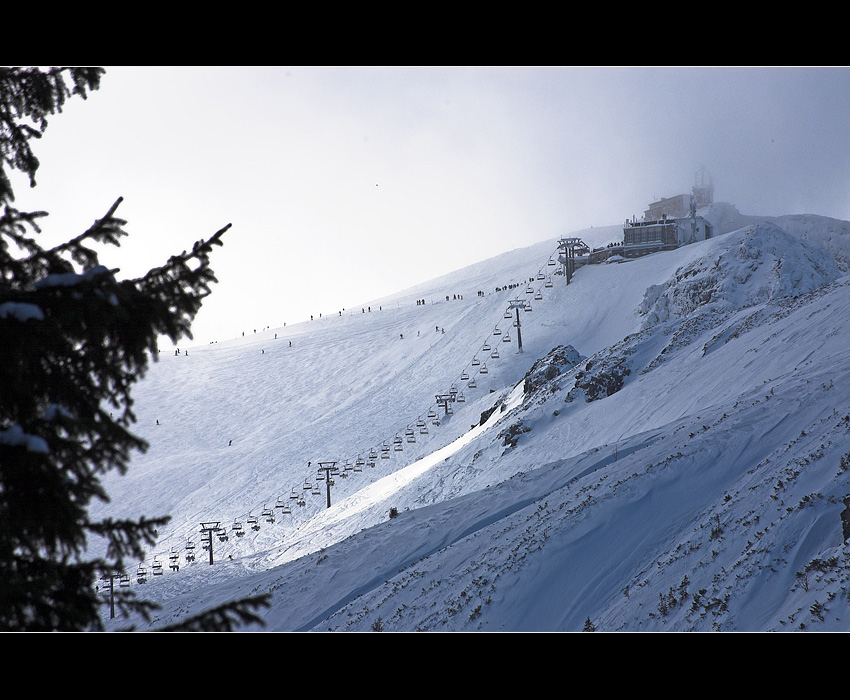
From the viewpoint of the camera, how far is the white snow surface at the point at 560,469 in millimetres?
11375

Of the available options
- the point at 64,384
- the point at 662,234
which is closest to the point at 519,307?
the point at 662,234

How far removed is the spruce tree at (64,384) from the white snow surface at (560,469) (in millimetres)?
6462

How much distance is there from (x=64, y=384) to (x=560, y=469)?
1904 centimetres

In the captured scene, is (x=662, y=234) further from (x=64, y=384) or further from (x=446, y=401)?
(x=64, y=384)

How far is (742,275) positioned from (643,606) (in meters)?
48.4

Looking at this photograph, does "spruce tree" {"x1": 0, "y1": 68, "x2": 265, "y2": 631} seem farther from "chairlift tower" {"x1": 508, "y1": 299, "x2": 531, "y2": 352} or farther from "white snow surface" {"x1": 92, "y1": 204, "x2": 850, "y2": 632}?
"chairlift tower" {"x1": 508, "y1": 299, "x2": 531, "y2": 352}

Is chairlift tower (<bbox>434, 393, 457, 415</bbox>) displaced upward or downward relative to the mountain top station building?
downward

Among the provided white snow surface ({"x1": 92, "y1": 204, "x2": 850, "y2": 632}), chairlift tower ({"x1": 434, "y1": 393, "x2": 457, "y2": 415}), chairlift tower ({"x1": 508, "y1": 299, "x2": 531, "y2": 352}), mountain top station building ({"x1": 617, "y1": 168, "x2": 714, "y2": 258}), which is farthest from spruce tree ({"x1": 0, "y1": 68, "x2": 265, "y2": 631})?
mountain top station building ({"x1": 617, "y1": 168, "x2": 714, "y2": 258})

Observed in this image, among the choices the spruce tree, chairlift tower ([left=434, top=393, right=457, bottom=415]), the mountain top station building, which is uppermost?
the mountain top station building

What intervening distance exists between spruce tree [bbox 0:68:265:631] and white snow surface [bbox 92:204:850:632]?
6462 millimetres

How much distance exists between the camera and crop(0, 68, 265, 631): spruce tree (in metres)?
3.13

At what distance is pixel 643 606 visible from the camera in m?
10.8

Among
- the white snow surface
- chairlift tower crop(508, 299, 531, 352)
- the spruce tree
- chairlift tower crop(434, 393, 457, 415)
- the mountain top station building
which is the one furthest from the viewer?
the mountain top station building

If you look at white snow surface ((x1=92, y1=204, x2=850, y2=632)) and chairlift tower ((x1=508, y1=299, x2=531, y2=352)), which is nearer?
white snow surface ((x1=92, y1=204, x2=850, y2=632))
